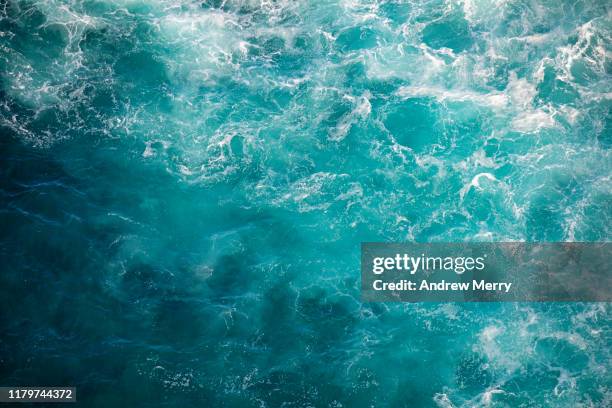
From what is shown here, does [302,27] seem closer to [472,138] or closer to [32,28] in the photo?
[472,138]

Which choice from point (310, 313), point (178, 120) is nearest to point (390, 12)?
point (178, 120)

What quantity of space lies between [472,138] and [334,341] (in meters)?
57.8

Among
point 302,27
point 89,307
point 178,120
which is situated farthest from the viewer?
point 302,27

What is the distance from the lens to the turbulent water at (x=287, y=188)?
108m

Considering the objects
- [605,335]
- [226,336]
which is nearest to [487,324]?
[605,335]

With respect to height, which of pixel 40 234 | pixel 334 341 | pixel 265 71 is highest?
pixel 265 71

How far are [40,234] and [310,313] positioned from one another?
6217cm

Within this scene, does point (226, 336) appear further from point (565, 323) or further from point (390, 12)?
point (390, 12)

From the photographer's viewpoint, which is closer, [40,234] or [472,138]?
[40,234]

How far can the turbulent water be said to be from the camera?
107875 millimetres

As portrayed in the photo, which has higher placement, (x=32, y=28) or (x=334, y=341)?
(x=32, y=28)

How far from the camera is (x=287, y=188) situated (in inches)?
4633

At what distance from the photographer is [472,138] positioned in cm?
12188

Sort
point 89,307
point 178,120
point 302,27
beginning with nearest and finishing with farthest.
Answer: point 89,307 < point 178,120 < point 302,27
